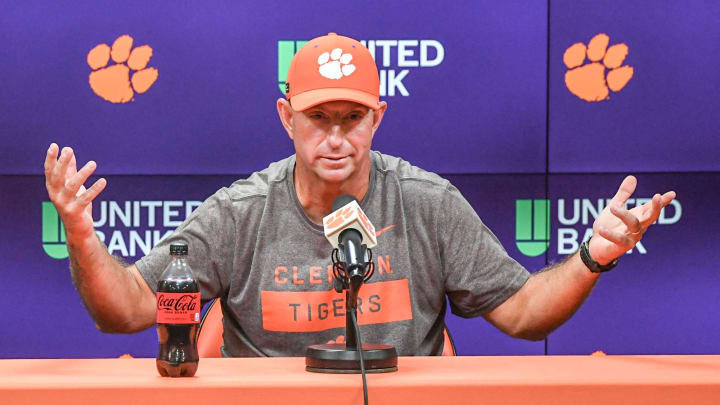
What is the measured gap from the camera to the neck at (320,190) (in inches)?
89.0

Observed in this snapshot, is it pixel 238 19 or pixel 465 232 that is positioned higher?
pixel 238 19

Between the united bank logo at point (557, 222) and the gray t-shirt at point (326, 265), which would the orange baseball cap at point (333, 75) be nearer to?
the gray t-shirt at point (326, 265)

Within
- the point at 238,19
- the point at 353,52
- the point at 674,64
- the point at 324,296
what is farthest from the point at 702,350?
the point at 238,19

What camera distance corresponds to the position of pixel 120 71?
296 centimetres

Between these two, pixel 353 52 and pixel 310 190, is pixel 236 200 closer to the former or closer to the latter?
pixel 310 190

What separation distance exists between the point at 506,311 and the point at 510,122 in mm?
895

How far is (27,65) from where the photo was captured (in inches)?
116

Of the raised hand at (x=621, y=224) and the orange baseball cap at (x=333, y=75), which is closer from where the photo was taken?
the raised hand at (x=621, y=224)

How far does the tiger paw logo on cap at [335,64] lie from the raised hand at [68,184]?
0.63 metres

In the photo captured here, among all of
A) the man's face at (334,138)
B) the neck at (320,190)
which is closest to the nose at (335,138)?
the man's face at (334,138)

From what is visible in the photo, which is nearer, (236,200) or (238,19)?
(236,200)

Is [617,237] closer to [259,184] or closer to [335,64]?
[335,64]

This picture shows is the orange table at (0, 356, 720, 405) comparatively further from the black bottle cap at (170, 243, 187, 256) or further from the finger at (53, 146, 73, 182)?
the finger at (53, 146, 73, 182)

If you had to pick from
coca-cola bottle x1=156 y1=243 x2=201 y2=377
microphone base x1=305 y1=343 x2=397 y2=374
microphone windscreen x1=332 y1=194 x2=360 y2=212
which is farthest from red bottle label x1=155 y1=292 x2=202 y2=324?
microphone windscreen x1=332 y1=194 x2=360 y2=212
